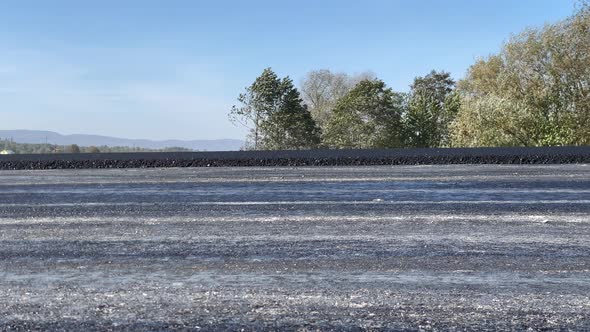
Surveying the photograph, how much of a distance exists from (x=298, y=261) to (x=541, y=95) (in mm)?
33537

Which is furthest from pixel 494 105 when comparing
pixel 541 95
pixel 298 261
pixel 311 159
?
pixel 298 261

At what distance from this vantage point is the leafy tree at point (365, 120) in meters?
45.7

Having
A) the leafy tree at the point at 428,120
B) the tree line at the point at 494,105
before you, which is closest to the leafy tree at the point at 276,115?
the tree line at the point at 494,105

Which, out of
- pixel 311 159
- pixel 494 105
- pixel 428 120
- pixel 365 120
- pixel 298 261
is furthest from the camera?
pixel 428 120

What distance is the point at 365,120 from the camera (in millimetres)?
46938

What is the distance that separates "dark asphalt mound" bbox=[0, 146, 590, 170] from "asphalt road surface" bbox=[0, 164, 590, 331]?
7399mm

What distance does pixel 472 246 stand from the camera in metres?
4.53

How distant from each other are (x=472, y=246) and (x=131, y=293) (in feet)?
8.27

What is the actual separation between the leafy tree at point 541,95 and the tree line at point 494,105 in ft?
0.17

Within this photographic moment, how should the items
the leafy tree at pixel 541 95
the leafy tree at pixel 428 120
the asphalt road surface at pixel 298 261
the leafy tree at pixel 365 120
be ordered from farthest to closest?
the leafy tree at pixel 428 120, the leafy tree at pixel 365 120, the leafy tree at pixel 541 95, the asphalt road surface at pixel 298 261

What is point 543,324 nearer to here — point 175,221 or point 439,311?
point 439,311

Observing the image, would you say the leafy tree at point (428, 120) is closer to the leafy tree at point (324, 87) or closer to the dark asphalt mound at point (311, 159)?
A: the leafy tree at point (324, 87)

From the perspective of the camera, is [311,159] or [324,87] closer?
[311,159]

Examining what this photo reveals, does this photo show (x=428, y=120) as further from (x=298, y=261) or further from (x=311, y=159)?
(x=298, y=261)
